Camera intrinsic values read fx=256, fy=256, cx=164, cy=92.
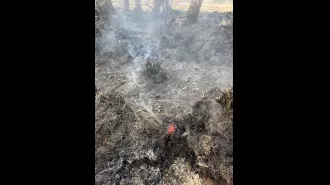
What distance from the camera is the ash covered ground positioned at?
344 cm

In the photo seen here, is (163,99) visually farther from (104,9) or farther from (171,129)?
(104,9)

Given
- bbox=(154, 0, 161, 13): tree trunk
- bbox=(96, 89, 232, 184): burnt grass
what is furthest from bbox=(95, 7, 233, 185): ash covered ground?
bbox=(154, 0, 161, 13): tree trunk

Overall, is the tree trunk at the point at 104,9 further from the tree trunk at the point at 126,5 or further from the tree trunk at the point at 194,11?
the tree trunk at the point at 194,11

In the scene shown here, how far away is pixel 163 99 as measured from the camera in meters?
3.66

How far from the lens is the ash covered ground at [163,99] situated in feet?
11.3

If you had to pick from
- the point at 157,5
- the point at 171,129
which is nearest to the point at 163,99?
the point at 171,129

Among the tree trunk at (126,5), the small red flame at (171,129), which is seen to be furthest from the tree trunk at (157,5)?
the small red flame at (171,129)

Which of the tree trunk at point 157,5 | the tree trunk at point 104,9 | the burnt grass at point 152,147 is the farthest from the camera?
the tree trunk at point 157,5

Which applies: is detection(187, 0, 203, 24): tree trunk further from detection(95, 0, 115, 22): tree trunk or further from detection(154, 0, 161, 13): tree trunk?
detection(95, 0, 115, 22): tree trunk

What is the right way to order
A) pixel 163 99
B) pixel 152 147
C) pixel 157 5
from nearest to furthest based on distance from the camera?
pixel 152 147 < pixel 163 99 < pixel 157 5
